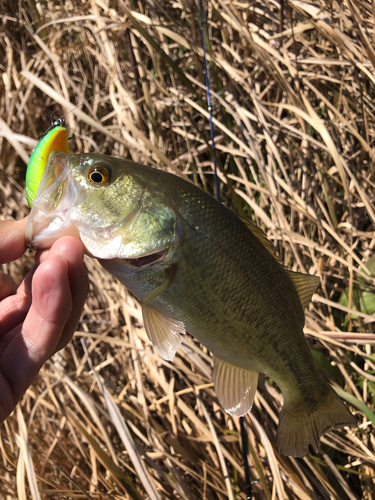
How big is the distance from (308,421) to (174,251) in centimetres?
80

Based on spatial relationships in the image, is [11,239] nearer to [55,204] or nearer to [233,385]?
[55,204]

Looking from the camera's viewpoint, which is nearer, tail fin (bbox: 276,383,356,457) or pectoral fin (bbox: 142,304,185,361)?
pectoral fin (bbox: 142,304,185,361)

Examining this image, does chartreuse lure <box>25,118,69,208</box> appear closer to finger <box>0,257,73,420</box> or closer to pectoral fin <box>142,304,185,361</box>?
finger <box>0,257,73,420</box>

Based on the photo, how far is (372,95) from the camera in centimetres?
223

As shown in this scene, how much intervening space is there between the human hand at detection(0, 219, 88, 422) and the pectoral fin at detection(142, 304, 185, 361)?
0.74ft

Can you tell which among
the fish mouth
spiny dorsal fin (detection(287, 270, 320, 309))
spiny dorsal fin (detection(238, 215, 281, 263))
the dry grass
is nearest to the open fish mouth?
the fish mouth

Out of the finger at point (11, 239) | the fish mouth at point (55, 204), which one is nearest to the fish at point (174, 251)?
the fish mouth at point (55, 204)

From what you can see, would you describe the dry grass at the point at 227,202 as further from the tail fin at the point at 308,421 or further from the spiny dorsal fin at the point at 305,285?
the spiny dorsal fin at the point at 305,285

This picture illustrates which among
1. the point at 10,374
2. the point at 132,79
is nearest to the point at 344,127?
the point at 132,79

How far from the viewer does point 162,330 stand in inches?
49.1

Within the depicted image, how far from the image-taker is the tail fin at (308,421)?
1.44 meters

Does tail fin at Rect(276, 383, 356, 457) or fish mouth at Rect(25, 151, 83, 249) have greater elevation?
fish mouth at Rect(25, 151, 83, 249)

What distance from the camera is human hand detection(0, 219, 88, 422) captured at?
1.14 meters

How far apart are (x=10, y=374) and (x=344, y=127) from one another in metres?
2.00
